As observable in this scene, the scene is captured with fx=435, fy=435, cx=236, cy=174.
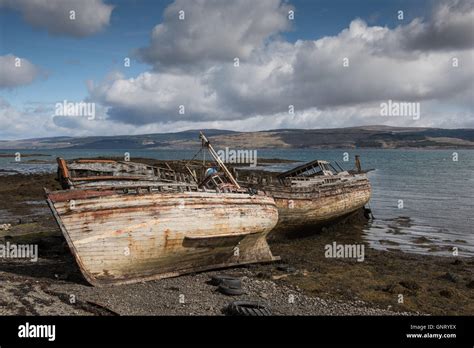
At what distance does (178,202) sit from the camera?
48.5ft

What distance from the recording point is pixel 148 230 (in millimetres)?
14234

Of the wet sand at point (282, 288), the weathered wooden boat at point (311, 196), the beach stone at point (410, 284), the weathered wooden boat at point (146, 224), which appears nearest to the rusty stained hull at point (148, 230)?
the weathered wooden boat at point (146, 224)

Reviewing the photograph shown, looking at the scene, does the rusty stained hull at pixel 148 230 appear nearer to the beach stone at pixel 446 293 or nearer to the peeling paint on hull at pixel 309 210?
the peeling paint on hull at pixel 309 210

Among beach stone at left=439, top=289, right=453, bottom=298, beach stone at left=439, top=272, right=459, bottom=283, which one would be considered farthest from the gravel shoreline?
beach stone at left=439, top=272, right=459, bottom=283

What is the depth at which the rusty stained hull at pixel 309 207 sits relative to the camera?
23281 mm

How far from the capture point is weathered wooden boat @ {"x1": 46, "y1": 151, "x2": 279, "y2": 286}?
1346cm

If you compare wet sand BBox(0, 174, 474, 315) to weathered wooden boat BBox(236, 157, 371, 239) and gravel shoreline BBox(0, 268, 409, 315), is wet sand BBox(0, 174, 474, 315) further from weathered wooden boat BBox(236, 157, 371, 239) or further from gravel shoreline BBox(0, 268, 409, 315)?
weathered wooden boat BBox(236, 157, 371, 239)

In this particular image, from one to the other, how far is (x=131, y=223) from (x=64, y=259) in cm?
540

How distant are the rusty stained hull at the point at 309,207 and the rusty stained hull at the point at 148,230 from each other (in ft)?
20.2

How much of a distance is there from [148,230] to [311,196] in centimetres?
1283

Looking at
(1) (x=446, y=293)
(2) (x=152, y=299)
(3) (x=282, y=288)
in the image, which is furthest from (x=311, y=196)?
(2) (x=152, y=299)

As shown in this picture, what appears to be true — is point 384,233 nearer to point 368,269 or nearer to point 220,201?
point 368,269

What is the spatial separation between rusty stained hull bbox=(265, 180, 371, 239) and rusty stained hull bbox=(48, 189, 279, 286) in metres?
6.16

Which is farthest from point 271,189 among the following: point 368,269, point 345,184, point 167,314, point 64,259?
point 167,314
